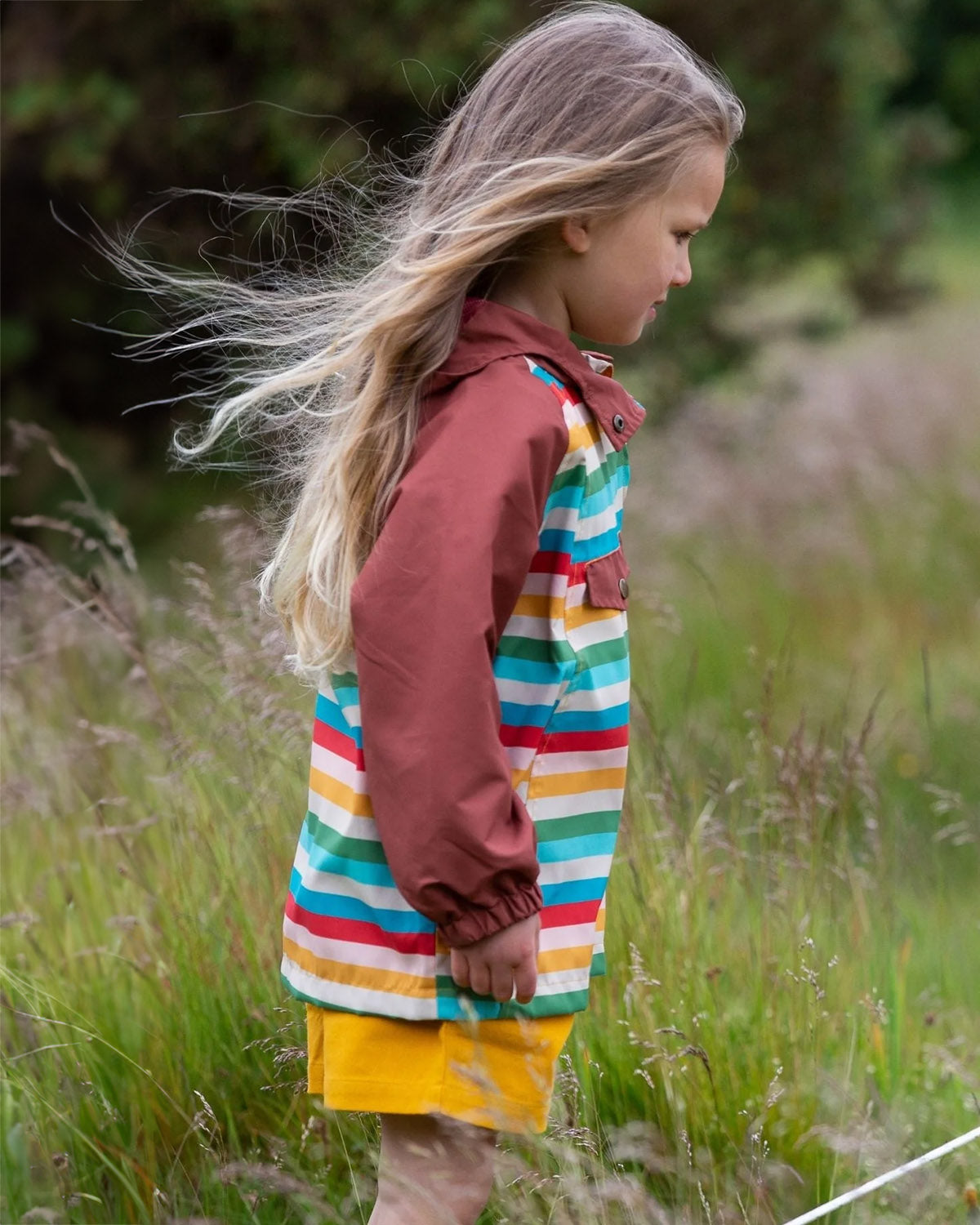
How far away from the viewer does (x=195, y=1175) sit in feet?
7.19

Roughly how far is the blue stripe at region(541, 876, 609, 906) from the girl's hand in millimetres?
53

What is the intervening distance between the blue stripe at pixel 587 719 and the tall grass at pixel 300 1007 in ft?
1.29

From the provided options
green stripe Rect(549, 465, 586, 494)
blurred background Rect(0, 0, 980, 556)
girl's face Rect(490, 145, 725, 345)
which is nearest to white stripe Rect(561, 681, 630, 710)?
green stripe Rect(549, 465, 586, 494)

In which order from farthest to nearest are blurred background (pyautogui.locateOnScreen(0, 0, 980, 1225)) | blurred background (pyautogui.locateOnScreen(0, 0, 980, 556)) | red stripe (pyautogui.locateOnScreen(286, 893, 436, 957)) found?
blurred background (pyautogui.locateOnScreen(0, 0, 980, 556)), blurred background (pyautogui.locateOnScreen(0, 0, 980, 1225)), red stripe (pyautogui.locateOnScreen(286, 893, 436, 957))

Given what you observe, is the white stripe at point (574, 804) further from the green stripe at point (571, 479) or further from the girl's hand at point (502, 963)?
the green stripe at point (571, 479)

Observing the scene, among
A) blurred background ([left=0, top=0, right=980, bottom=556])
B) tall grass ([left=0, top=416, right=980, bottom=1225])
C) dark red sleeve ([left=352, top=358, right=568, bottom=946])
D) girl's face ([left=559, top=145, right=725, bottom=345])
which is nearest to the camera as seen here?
dark red sleeve ([left=352, top=358, right=568, bottom=946])

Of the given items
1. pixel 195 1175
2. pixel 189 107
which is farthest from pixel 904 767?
pixel 189 107

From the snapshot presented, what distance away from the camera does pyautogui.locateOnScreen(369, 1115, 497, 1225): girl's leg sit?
1.68 meters

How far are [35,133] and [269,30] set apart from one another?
1.19m

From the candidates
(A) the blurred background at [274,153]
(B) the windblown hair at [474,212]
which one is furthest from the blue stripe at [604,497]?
(A) the blurred background at [274,153]

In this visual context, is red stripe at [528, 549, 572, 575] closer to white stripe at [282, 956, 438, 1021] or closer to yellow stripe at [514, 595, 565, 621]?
yellow stripe at [514, 595, 565, 621]

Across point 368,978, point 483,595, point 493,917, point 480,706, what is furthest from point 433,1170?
point 483,595

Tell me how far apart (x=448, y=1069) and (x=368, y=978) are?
0.44 feet

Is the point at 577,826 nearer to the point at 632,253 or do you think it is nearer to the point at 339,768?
the point at 339,768
